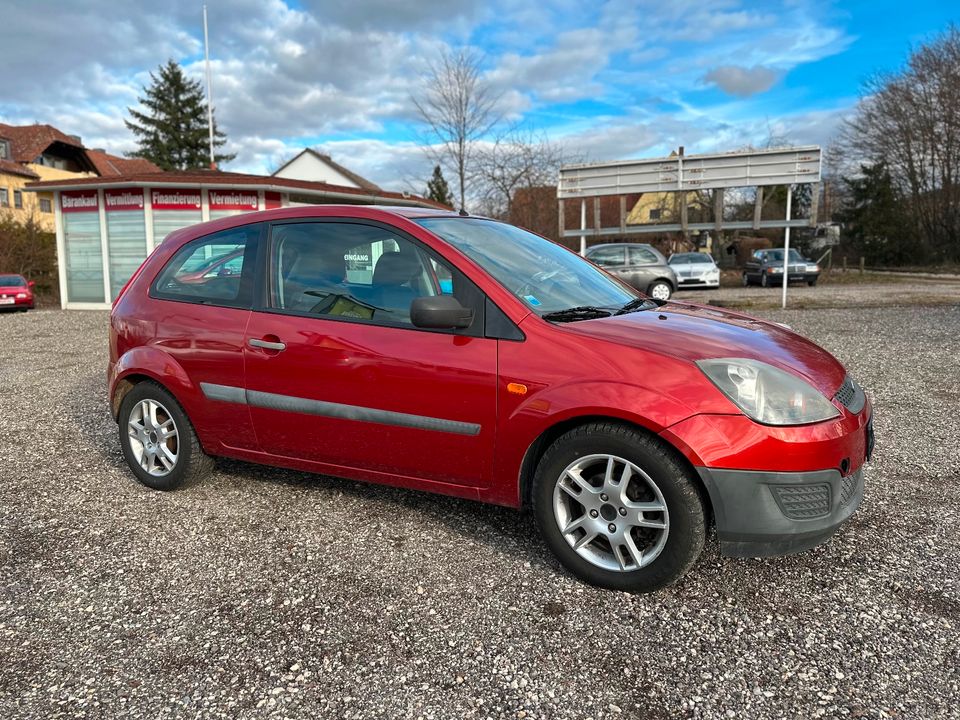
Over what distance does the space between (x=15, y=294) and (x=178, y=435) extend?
21.6 m

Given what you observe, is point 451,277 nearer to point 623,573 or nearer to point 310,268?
point 310,268

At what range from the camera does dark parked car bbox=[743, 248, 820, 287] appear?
24.3m

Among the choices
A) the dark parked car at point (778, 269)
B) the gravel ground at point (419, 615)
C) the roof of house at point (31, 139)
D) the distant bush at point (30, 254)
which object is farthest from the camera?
the roof of house at point (31, 139)

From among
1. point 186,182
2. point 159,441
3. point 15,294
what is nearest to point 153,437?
point 159,441

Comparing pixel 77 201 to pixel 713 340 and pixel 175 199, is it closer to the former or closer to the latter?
pixel 175 199

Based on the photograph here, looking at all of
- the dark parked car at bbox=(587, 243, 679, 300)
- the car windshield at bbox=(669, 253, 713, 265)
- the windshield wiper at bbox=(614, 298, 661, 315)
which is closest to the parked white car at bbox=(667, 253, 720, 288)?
the car windshield at bbox=(669, 253, 713, 265)

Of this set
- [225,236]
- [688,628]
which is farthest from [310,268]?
[688,628]

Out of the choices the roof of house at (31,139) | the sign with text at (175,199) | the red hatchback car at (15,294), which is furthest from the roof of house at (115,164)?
the sign with text at (175,199)

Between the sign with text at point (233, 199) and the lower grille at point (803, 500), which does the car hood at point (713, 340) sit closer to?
the lower grille at point (803, 500)

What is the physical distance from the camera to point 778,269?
2420 centimetres

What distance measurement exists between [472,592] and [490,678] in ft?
1.92

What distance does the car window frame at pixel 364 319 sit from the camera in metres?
3.08

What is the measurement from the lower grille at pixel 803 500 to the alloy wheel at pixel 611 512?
437mm

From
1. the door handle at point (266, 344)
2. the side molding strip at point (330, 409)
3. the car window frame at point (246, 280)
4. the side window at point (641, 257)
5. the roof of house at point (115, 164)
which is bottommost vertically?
the side molding strip at point (330, 409)
